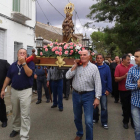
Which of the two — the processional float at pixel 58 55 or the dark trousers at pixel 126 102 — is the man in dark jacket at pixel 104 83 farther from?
the processional float at pixel 58 55

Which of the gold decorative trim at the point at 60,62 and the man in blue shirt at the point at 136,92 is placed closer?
the man in blue shirt at the point at 136,92

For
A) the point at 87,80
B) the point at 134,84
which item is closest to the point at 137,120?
the point at 134,84

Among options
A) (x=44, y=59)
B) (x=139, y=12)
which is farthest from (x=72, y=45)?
(x=139, y=12)

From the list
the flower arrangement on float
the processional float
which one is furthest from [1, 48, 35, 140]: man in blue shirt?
the flower arrangement on float

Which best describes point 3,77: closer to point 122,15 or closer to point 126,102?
point 126,102

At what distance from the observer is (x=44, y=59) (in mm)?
4836

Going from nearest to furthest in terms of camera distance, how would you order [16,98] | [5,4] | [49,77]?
[16,98] < [49,77] < [5,4]

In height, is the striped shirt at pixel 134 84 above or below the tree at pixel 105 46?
below

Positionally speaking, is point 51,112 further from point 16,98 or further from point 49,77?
point 16,98

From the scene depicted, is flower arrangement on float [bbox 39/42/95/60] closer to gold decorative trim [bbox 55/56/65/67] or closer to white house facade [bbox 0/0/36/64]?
gold decorative trim [bbox 55/56/65/67]

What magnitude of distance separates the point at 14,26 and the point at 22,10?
111 cm

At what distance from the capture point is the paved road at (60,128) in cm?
467

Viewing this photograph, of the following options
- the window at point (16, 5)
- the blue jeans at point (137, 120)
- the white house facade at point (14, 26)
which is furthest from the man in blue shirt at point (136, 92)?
the window at point (16, 5)

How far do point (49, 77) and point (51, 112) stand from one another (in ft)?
4.20
